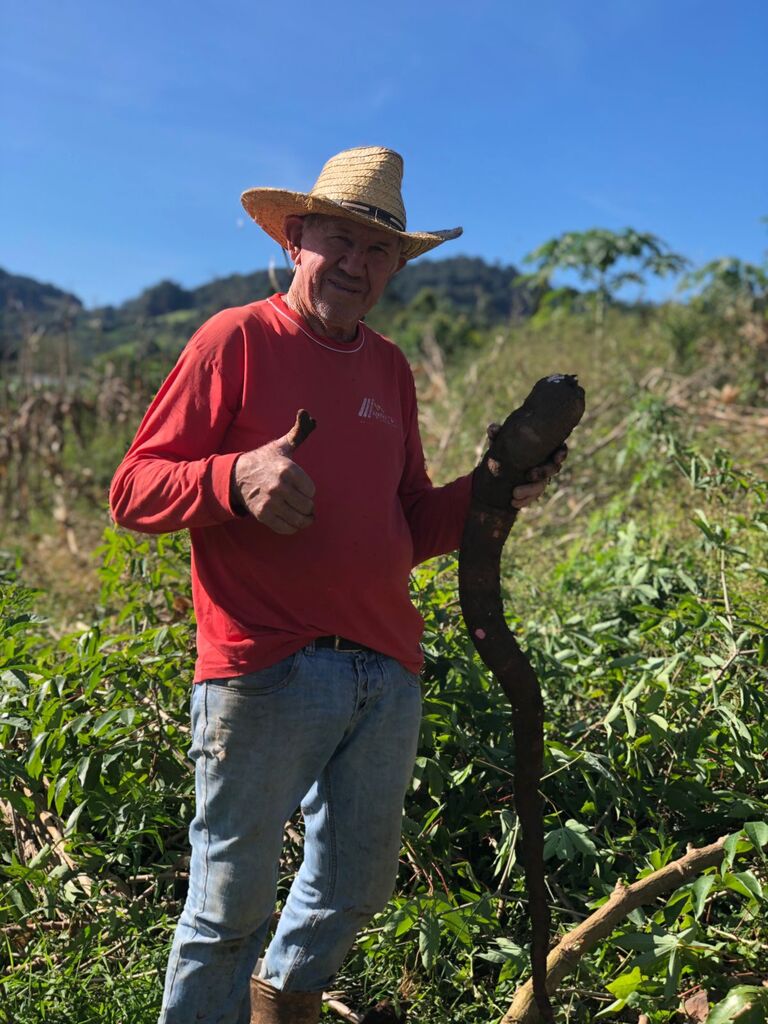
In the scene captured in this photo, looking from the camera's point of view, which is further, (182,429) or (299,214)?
(299,214)

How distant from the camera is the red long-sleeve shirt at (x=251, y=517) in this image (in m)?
1.92

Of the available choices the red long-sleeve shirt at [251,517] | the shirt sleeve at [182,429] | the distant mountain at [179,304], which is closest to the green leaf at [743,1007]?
the red long-sleeve shirt at [251,517]

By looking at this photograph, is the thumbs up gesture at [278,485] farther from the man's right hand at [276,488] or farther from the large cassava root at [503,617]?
the large cassava root at [503,617]

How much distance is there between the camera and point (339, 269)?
2068mm

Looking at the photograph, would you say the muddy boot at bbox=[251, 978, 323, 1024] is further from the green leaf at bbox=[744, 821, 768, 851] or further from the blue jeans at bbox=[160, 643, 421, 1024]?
the green leaf at bbox=[744, 821, 768, 851]

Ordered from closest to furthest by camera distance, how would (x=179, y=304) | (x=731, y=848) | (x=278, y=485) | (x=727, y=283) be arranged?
1. (x=278, y=485)
2. (x=731, y=848)
3. (x=727, y=283)
4. (x=179, y=304)

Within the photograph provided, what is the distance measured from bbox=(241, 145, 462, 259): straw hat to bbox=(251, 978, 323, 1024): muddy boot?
164cm

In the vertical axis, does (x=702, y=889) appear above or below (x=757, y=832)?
below

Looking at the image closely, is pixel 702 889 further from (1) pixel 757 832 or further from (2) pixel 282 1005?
(2) pixel 282 1005

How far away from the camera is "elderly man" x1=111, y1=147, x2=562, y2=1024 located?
1.92m

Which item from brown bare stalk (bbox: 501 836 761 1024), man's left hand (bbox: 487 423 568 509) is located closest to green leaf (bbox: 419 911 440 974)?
brown bare stalk (bbox: 501 836 761 1024)

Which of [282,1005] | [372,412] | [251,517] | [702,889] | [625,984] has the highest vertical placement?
[372,412]

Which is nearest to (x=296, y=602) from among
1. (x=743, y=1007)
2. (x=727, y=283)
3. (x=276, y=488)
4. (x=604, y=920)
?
(x=276, y=488)

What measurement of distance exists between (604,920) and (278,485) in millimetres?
1333
